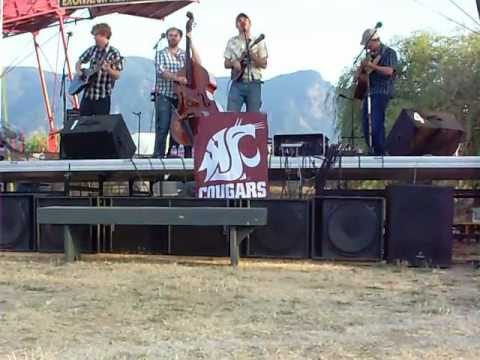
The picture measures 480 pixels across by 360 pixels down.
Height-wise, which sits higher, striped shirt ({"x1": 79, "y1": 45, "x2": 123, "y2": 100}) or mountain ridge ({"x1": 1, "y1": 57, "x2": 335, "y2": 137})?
mountain ridge ({"x1": 1, "y1": 57, "x2": 335, "y2": 137})

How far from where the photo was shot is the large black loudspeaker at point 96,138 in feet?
21.3

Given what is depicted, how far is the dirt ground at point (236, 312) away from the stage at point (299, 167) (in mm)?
909

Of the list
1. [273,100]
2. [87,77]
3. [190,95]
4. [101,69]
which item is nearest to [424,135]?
[190,95]

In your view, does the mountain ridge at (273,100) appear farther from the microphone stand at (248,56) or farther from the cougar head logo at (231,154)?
the cougar head logo at (231,154)

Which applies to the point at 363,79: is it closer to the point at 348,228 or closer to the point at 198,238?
the point at 348,228

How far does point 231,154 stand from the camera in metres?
6.06

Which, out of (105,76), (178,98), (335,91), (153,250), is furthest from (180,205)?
(335,91)

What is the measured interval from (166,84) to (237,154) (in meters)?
1.32

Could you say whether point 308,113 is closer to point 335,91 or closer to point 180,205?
point 335,91

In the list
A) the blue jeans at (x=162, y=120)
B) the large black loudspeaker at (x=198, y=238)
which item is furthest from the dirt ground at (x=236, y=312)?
the blue jeans at (x=162, y=120)

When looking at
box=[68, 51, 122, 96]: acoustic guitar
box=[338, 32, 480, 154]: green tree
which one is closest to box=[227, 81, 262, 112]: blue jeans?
box=[68, 51, 122, 96]: acoustic guitar

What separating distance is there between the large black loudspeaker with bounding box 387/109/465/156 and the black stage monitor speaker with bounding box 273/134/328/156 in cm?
63

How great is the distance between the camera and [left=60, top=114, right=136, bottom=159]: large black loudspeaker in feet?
21.3

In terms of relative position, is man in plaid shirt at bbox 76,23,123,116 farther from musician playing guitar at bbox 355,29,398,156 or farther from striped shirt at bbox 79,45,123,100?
musician playing guitar at bbox 355,29,398,156
